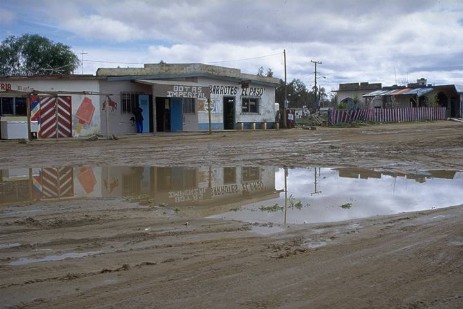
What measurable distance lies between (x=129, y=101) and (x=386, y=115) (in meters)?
27.0

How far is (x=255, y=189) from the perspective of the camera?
10.8 metres

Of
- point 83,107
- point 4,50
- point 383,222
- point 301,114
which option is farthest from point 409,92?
point 383,222

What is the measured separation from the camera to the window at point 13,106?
25.0 m

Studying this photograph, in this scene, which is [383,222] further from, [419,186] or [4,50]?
[4,50]

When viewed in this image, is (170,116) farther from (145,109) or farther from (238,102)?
(238,102)

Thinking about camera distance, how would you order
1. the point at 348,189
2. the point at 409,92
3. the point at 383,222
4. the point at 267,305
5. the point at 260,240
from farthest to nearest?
the point at 409,92 < the point at 348,189 < the point at 383,222 < the point at 260,240 < the point at 267,305

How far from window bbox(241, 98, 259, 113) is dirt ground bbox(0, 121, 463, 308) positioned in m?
26.7

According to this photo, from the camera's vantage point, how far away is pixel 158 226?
699cm

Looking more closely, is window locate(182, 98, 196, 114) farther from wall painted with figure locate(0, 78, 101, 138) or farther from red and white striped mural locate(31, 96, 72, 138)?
red and white striped mural locate(31, 96, 72, 138)

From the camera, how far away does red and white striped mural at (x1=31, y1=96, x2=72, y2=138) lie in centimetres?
2489

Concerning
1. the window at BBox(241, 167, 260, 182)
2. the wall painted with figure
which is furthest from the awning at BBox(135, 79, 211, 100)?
the window at BBox(241, 167, 260, 182)

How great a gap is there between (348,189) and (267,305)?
22.5 feet

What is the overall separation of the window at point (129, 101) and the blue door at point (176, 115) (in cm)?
308

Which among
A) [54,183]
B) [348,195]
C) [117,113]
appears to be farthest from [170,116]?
[348,195]
